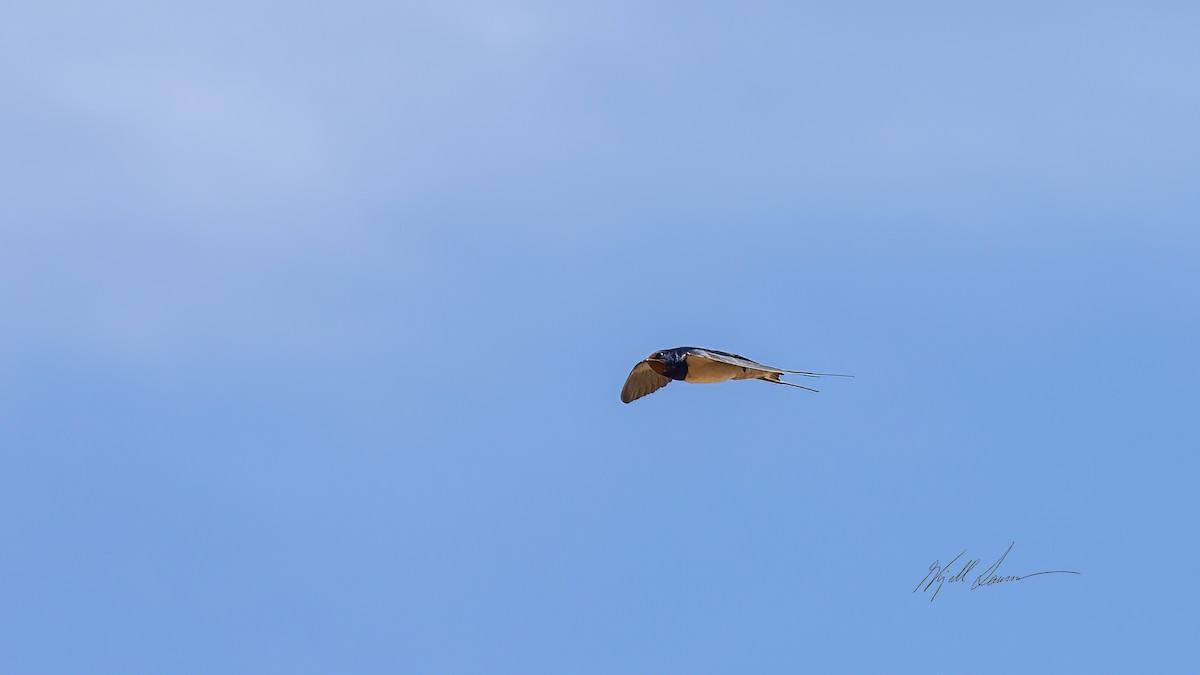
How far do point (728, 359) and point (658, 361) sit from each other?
7.87ft

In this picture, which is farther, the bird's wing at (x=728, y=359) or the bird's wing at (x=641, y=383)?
the bird's wing at (x=641, y=383)

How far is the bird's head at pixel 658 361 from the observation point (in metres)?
36.7

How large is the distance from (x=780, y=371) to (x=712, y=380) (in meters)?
3.95

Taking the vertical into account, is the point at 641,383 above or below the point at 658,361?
above

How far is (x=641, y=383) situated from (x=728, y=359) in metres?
4.35

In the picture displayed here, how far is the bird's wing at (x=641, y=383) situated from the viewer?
38.5m

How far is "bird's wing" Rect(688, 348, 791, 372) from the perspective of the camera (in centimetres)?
3441

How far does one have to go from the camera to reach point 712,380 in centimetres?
3722

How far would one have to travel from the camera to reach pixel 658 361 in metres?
36.9

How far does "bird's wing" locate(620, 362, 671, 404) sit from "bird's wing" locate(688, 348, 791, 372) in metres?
2.63

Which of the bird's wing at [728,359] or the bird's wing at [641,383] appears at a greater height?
the bird's wing at [641,383]

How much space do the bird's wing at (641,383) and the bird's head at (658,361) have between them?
3.80 ft

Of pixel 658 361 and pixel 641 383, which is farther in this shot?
pixel 641 383

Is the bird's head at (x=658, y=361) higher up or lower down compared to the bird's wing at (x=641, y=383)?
lower down
